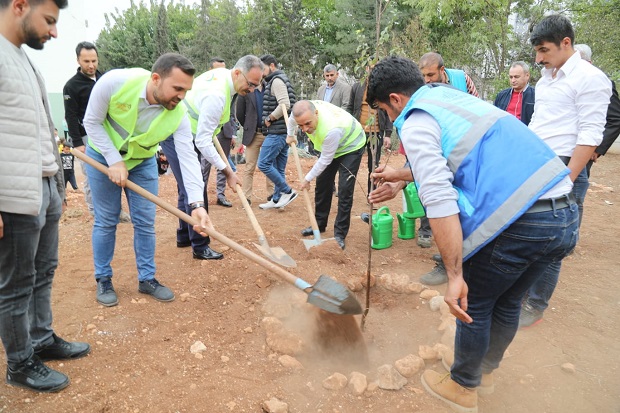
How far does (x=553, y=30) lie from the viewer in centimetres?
272

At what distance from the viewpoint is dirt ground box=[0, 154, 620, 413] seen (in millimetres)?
2252

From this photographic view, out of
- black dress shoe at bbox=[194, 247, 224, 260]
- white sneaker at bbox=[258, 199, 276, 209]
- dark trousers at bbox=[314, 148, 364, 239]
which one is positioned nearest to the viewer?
black dress shoe at bbox=[194, 247, 224, 260]

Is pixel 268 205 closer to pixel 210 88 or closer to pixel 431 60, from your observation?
pixel 210 88

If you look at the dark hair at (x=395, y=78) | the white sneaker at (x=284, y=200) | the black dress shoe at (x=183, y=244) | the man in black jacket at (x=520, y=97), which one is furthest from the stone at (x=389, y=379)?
the white sneaker at (x=284, y=200)

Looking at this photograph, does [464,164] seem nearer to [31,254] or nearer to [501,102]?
Answer: [31,254]

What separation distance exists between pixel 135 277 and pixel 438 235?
279 cm

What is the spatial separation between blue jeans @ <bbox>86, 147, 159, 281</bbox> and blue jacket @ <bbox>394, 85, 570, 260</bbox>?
2116mm

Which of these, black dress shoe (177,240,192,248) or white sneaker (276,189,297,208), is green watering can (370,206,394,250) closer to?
white sneaker (276,189,297,208)

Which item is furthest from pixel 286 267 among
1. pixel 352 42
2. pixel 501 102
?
pixel 352 42

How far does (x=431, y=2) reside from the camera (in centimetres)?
1434

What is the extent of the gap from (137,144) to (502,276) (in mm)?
2373

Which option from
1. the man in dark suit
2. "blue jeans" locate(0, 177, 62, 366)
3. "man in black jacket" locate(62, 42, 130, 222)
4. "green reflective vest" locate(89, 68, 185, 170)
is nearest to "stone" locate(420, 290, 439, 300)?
"green reflective vest" locate(89, 68, 185, 170)

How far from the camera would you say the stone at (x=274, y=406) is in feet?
6.97

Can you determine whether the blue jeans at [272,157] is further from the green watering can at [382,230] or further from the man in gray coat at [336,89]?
the green watering can at [382,230]
